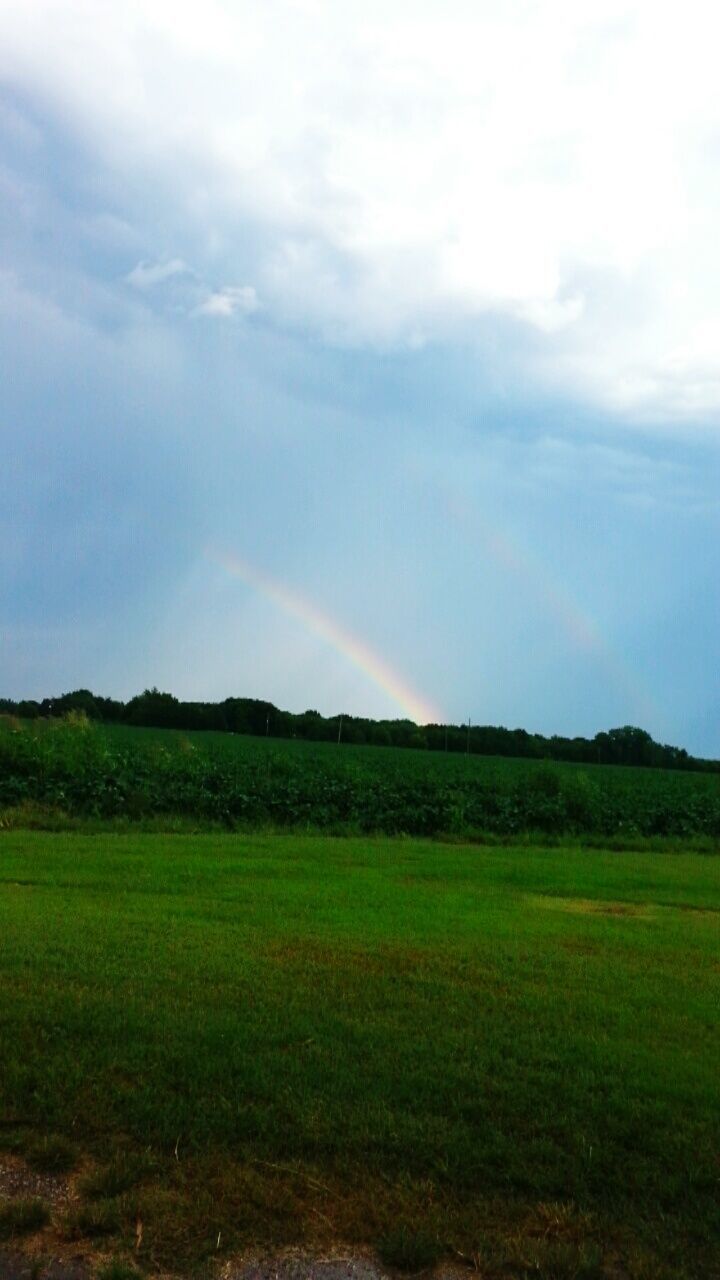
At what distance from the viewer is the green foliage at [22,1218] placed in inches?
151

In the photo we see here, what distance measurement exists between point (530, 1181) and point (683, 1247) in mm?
633

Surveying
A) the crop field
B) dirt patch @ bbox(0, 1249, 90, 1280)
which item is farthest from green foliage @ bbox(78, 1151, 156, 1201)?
the crop field

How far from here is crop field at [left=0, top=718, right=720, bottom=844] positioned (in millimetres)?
20000

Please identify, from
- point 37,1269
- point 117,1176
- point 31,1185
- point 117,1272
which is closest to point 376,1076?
point 117,1176

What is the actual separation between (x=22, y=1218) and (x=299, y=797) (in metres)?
17.5

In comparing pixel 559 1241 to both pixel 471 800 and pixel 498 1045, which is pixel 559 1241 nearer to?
pixel 498 1045

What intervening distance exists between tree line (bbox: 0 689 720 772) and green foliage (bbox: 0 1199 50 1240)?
55.2 meters

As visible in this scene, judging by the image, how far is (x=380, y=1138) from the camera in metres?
4.50

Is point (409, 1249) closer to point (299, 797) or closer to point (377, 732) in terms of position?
point (299, 797)

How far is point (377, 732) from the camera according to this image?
2896 inches

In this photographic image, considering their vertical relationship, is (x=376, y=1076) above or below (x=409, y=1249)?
above

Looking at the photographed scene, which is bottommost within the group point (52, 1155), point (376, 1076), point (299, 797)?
point (52, 1155)

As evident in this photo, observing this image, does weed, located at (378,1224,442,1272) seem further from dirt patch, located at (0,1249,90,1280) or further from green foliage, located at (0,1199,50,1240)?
green foliage, located at (0,1199,50,1240)

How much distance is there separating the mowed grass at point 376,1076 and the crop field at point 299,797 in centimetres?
1047
